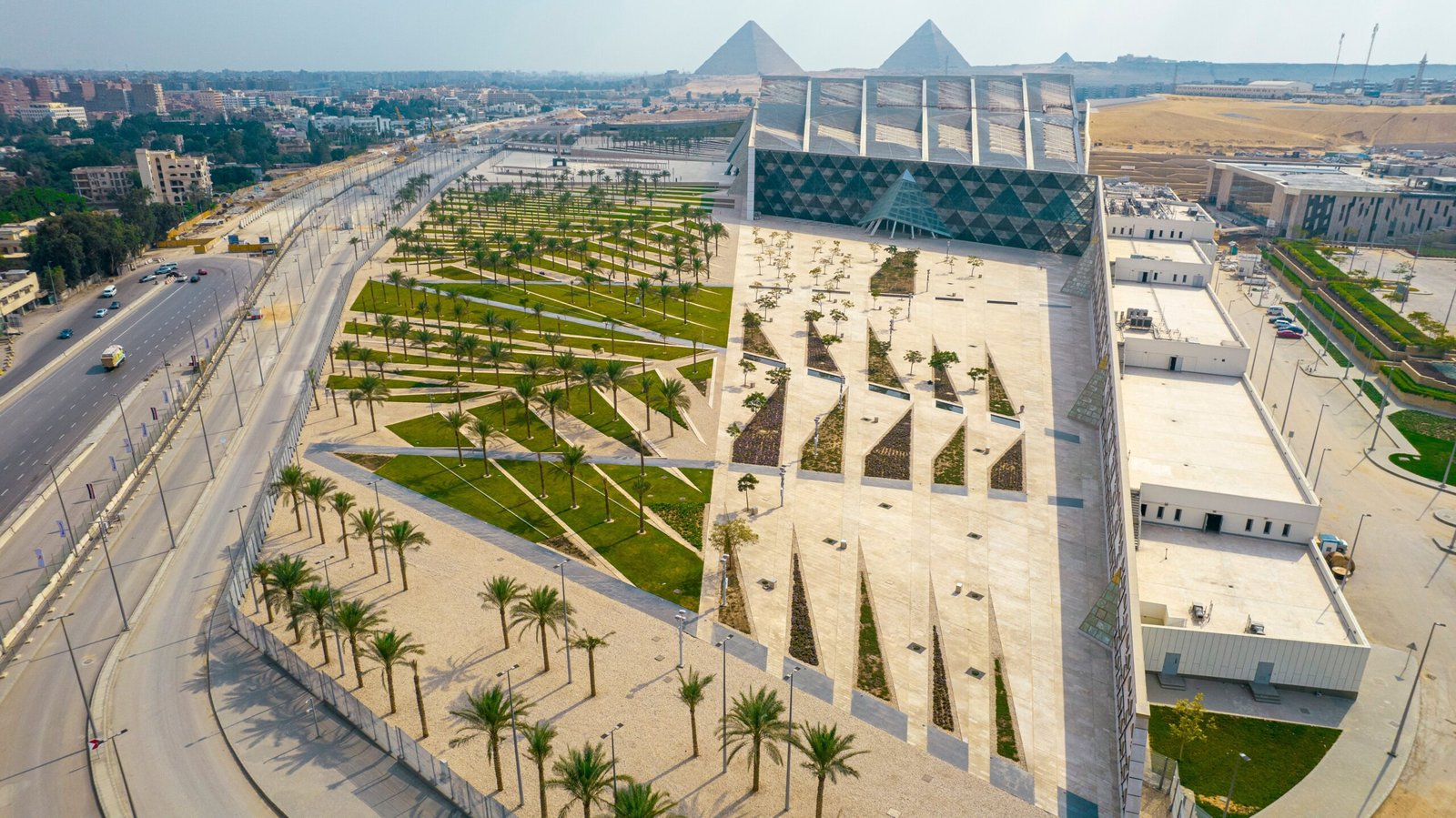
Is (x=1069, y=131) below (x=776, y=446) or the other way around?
the other way around

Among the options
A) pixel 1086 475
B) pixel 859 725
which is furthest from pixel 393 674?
pixel 1086 475

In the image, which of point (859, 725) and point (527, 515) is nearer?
point (859, 725)

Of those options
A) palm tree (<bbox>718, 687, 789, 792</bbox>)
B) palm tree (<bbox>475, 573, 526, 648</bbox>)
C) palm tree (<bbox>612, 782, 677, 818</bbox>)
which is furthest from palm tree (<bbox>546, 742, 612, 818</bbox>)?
palm tree (<bbox>475, 573, 526, 648</bbox>)

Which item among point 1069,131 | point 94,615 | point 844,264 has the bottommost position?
point 94,615

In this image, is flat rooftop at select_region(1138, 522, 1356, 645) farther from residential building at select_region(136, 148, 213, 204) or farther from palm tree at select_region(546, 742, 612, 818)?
residential building at select_region(136, 148, 213, 204)

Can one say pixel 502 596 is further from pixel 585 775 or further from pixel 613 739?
pixel 585 775

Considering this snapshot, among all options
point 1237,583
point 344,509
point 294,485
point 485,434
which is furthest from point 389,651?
point 1237,583

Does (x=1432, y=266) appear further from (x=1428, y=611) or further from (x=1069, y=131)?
(x=1428, y=611)
